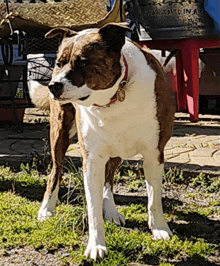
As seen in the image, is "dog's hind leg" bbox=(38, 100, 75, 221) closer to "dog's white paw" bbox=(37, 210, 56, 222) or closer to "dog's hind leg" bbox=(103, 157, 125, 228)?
"dog's white paw" bbox=(37, 210, 56, 222)

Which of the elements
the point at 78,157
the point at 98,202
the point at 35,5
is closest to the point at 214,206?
the point at 98,202

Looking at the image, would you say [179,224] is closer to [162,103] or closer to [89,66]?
[162,103]

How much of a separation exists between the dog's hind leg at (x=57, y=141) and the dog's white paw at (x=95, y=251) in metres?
0.67

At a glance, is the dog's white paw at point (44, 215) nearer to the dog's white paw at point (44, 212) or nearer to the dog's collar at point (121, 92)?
the dog's white paw at point (44, 212)

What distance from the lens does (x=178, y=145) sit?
5.28 meters

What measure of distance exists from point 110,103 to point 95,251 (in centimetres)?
84

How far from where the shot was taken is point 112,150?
2.72 metres

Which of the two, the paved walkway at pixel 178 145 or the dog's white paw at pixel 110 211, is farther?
the paved walkway at pixel 178 145

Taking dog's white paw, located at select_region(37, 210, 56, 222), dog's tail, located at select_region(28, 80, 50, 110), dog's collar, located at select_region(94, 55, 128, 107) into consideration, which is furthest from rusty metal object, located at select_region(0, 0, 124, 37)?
dog's collar, located at select_region(94, 55, 128, 107)

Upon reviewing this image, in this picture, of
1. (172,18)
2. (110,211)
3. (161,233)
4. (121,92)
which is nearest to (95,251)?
(161,233)

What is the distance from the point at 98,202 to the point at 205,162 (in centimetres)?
204

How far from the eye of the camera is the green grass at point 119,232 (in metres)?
2.73

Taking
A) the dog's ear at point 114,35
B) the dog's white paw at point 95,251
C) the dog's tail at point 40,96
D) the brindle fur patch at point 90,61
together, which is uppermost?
the dog's ear at point 114,35

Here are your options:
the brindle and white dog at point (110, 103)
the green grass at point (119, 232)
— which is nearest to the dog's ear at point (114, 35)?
the brindle and white dog at point (110, 103)
